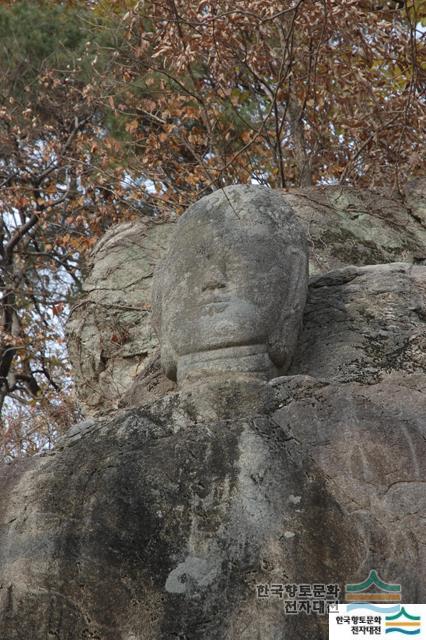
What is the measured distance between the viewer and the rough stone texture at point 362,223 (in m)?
8.88

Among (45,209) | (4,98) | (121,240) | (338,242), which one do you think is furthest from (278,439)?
(4,98)

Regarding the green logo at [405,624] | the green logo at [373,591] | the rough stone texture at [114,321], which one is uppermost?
the rough stone texture at [114,321]

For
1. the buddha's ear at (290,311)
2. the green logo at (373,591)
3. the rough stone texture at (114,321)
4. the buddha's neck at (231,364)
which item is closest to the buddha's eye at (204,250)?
the buddha's ear at (290,311)

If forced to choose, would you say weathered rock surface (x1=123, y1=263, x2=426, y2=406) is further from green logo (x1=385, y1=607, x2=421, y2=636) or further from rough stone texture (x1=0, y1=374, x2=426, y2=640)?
green logo (x1=385, y1=607, x2=421, y2=636)

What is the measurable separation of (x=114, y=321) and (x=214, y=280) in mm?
3806

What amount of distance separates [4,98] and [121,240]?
5308 millimetres

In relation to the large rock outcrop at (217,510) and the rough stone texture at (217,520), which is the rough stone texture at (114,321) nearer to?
the large rock outcrop at (217,510)

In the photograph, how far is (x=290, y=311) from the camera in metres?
5.61

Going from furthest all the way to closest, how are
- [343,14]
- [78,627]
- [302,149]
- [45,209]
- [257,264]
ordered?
[45,209] → [302,149] → [343,14] → [257,264] → [78,627]

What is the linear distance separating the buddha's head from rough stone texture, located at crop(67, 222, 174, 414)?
3091 mm

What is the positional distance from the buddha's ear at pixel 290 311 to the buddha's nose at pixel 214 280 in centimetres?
30

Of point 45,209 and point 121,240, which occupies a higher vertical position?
point 45,209

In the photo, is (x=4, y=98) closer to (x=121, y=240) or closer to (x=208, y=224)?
(x=121, y=240)

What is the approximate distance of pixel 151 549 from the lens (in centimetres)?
441
